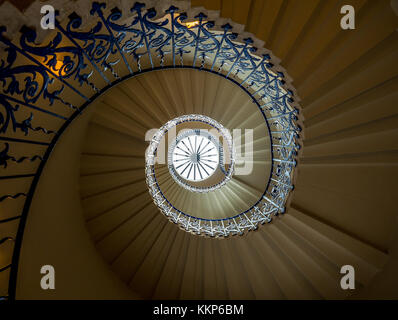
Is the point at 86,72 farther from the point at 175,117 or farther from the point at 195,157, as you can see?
the point at 195,157

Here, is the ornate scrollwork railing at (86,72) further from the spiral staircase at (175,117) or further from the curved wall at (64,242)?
the curved wall at (64,242)

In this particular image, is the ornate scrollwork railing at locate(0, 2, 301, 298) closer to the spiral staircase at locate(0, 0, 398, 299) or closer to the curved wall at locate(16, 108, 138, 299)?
the spiral staircase at locate(0, 0, 398, 299)

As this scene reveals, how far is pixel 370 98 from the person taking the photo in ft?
9.39

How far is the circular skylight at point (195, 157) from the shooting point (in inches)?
521

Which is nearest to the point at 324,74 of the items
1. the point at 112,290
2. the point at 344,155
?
the point at 344,155

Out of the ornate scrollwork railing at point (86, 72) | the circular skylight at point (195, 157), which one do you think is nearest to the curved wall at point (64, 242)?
the ornate scrollwork railing at point (86, 72)

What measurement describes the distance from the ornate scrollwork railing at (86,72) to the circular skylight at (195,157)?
8.10m

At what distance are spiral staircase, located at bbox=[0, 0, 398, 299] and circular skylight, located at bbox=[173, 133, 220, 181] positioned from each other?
258 inches

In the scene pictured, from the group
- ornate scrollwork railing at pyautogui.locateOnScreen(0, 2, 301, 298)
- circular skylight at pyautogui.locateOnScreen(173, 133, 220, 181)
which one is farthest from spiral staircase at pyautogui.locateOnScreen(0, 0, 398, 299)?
circular skylight at pyautogui.locateOnScreen(173, 133, 220, 181)

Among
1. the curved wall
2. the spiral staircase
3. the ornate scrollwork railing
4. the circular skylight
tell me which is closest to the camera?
the ornate scrollwork railing

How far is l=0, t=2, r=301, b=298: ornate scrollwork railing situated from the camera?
2102mm

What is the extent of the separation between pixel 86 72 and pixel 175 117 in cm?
359

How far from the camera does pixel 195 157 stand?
13.8 meters

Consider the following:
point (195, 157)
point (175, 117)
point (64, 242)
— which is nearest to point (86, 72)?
point (64, 242)
